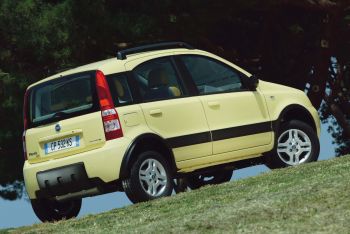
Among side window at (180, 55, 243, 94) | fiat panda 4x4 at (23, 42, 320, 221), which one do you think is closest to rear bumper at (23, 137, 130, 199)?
fiat panda 4x4 at (23, 42, 320, 221)

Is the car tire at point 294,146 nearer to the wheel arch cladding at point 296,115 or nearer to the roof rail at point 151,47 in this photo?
the wheel arch cladding at point 296,115

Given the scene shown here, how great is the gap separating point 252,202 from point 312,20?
1647 cm

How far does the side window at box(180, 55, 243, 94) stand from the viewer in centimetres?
1264

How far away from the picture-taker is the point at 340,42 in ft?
85.6

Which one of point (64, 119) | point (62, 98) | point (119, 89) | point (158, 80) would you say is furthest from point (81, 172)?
point (158, 80)

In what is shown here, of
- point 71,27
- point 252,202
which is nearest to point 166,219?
point 252,202

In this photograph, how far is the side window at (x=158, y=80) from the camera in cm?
1191

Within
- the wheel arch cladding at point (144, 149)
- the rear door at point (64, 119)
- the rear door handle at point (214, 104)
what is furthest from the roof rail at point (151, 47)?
the wheel arch cladding at point (144, 149)

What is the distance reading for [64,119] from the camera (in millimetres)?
11680

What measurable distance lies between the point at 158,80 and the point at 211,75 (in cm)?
101

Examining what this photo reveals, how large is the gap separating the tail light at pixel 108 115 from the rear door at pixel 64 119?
7cm

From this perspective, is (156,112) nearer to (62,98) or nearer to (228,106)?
(62,98)

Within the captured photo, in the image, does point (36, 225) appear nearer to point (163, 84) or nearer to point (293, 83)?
point (163, 84)

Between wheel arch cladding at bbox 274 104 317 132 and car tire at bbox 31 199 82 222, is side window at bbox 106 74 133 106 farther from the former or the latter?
wheel arch cladding at bbox 274 104 317 132
